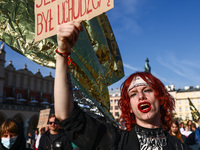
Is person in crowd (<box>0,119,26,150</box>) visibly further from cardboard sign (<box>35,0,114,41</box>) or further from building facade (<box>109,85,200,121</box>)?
building facade (<box>109,85,200,121</box>)

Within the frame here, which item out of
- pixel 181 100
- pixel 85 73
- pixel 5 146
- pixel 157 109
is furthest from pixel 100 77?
pixel 181 100

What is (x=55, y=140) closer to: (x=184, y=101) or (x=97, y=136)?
(x=97, y=136)

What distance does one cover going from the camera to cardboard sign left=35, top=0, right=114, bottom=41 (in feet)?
4.88

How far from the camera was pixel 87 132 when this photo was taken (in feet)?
4.67

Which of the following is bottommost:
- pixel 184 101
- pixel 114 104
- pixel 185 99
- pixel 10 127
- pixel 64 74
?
pixel 10 127

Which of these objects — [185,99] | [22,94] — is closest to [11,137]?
[22,94]

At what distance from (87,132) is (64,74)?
0.38 meters

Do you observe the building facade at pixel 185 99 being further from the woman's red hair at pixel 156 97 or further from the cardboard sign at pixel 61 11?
the cardboard sign at pixel 61 11

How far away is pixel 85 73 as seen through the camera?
1.89 m

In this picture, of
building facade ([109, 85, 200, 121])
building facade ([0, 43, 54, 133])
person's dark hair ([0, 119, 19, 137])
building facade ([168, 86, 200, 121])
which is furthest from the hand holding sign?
building facade ([168, 86, 200, 121])

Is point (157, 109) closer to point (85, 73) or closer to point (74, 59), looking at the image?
point (85, 73)

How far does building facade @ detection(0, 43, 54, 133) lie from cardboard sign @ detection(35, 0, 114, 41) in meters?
35.2

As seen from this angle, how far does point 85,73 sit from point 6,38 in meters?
0.81

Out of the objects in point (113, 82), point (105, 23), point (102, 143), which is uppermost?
point (105, 23)
